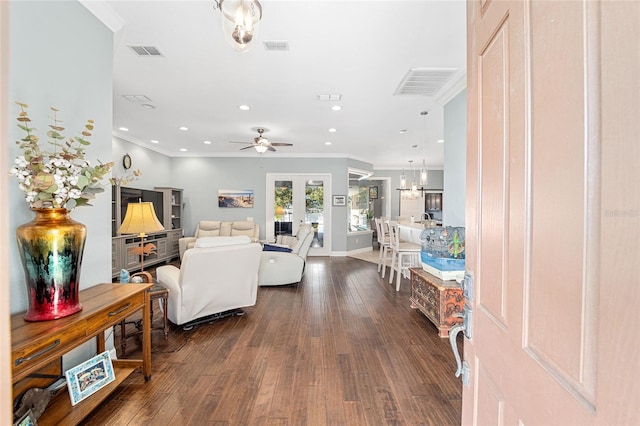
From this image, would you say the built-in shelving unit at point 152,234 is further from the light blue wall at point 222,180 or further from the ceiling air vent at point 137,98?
the ceiling air vent at point 137,98

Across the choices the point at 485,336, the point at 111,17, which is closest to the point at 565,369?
the point at 485,336

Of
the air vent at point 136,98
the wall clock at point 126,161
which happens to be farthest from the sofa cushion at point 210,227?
the air vent at point 136,98

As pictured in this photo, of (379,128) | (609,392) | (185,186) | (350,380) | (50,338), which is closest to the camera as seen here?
(609,392)

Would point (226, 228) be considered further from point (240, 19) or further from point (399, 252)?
point (240, 19)

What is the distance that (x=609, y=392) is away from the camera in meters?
0.42

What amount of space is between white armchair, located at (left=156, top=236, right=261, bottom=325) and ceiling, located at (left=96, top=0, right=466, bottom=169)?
1.98 meters

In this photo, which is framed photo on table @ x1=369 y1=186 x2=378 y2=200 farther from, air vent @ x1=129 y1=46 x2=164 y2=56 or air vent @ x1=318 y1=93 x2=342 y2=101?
air vent @ x1=129 y1=46 x2=164 y2=56

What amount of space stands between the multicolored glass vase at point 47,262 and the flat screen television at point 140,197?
4762 millimetres

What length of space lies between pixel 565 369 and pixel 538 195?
0.34m

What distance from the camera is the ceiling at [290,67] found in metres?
2.29

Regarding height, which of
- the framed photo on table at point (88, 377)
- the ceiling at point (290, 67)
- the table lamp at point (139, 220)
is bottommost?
the framed photo on table at point (88, 377)

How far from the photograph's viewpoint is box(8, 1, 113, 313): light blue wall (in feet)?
5.25

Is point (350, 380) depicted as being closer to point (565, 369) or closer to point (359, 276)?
point (565, 369)

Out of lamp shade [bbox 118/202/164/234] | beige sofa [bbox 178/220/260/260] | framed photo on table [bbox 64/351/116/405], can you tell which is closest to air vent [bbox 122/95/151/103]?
lamp shade [bbox 118/202/164/234]
